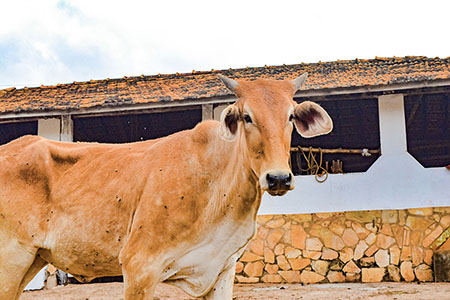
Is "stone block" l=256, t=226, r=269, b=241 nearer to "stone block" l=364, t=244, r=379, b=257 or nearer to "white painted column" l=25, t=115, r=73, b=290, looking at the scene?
"stone block" l=364, t=244, r=379, b=257

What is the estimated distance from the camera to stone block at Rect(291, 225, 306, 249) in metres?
11.9

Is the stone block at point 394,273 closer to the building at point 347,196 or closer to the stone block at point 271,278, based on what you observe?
the building at point 347,196

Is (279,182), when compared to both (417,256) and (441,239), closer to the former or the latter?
(417,256)

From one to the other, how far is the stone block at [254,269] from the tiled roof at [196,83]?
3542mm

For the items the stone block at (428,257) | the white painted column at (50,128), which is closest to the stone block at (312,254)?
the stone block at (428,257)

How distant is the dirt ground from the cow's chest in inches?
222

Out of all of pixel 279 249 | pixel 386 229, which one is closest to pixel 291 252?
pixel 279 249

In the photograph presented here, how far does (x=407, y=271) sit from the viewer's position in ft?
37.4

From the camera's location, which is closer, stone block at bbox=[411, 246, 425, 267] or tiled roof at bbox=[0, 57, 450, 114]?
stone block at bbox=[411, 246, 425, 267]

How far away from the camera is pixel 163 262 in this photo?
412 cm

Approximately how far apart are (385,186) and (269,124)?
8.41 meters

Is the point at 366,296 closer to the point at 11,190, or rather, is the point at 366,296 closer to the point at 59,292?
the point at 59,292

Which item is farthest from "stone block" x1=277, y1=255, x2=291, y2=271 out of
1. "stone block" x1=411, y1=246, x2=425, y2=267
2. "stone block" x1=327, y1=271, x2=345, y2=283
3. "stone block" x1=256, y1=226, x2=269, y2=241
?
"stone block" x1=411, y1=246, x2=425, y2=267

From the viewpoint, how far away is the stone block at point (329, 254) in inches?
462
